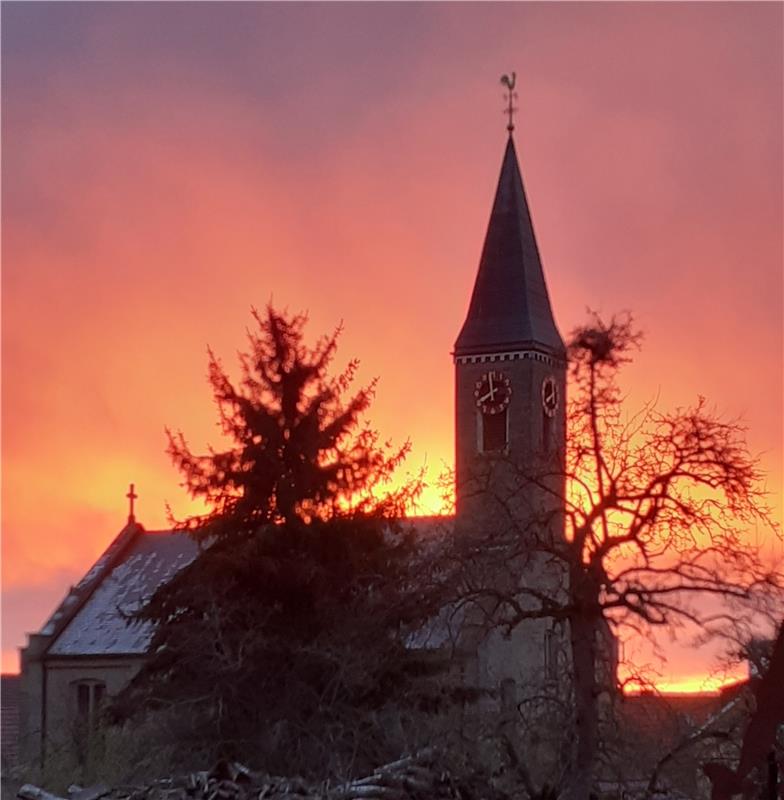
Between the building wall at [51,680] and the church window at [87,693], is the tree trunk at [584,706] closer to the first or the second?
the building wall at [51,680]

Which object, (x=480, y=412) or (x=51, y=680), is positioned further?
(x=51, y=680)

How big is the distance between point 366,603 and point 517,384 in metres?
26.9

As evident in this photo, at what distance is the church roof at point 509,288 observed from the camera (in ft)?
173

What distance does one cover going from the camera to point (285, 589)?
28.0 m

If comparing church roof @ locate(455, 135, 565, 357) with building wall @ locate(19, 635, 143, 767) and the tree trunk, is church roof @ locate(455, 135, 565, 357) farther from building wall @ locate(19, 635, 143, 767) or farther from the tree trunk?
the tree trunk

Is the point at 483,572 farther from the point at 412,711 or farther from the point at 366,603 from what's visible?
the point at 412,711

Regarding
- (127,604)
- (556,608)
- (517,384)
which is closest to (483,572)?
(556,608)

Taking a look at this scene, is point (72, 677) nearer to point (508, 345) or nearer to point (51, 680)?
point (51, 680)

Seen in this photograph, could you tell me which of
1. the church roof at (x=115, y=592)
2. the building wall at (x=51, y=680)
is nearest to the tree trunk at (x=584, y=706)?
the church roof at (x=115, y=592)

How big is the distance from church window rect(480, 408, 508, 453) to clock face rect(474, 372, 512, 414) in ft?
0.72

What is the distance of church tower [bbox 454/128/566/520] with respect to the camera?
171 feet

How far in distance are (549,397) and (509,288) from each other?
426cm

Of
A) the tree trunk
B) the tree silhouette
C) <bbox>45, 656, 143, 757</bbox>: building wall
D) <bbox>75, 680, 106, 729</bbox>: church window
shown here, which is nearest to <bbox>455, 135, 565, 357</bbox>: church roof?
<bbox>45, 656, 143, 757</bbox>: building wall

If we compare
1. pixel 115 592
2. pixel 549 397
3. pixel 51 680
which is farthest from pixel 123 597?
pixel 549 397
